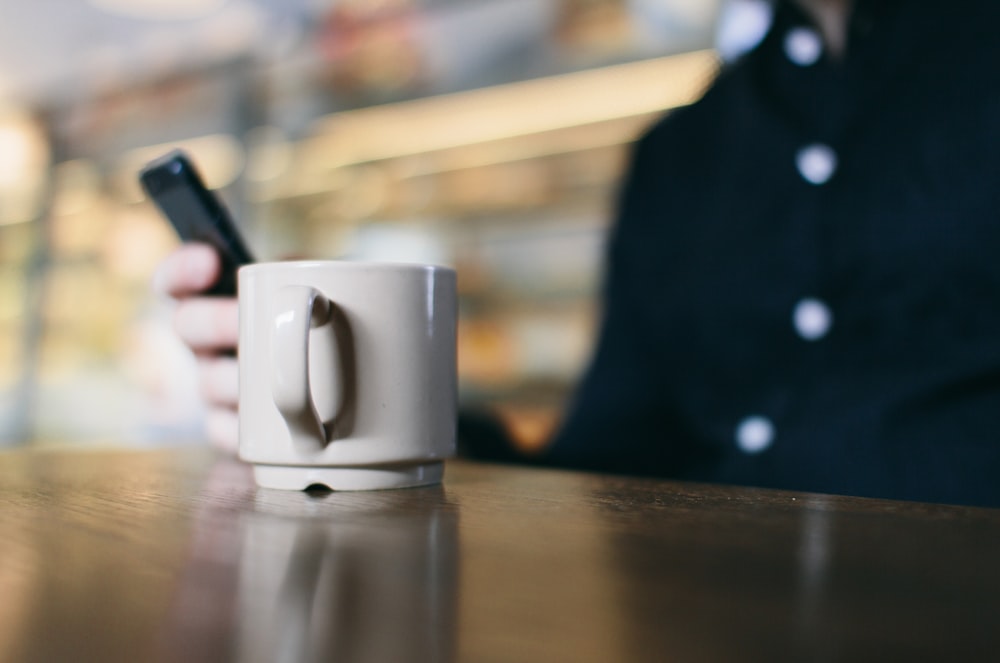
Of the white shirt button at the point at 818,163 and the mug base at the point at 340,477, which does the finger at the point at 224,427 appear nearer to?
the mug base at the point at 340,477

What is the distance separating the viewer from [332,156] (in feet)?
8.51

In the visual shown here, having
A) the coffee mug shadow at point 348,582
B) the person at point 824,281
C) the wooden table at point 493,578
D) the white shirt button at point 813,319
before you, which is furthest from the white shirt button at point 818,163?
the coffee mug shadow at point 348,582

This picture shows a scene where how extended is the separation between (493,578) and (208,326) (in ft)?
1.22

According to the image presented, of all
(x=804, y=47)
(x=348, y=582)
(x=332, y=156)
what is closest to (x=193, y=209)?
(x=348, y=582)

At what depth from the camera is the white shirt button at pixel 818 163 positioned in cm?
77

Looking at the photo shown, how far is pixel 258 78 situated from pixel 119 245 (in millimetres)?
953

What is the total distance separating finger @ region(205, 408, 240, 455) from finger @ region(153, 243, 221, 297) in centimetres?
9

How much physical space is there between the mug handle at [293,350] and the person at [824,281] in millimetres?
178

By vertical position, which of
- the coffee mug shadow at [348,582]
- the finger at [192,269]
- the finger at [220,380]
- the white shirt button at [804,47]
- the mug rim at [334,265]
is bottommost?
the coffee mug shadow at [348,582]

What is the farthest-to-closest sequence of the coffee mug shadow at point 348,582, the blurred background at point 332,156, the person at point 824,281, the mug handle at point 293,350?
the blurred background at point 332,156 < the person at point 824,281 < the mug handle at point 293,350 < the coffee mug shadow at point 348,582

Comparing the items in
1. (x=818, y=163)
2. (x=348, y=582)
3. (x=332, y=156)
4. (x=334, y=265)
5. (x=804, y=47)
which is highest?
(x=332, y=156)

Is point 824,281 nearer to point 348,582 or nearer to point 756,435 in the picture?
point 756,435

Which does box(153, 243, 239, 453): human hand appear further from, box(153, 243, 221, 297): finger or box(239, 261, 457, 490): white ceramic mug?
box(239, 261, 457, 490): white ceramic mug

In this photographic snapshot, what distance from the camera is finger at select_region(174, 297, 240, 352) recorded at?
54 centimetres
